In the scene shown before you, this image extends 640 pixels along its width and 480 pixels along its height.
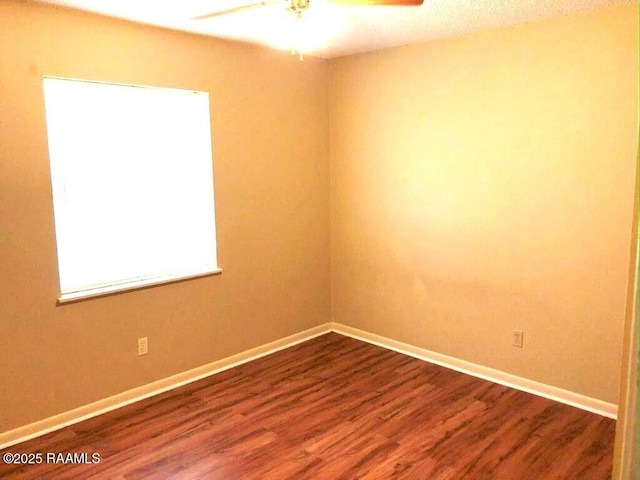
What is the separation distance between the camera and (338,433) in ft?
9.24

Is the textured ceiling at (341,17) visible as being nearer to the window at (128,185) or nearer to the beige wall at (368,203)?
the beige wall at (368,203)

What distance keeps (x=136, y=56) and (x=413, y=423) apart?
273 cm

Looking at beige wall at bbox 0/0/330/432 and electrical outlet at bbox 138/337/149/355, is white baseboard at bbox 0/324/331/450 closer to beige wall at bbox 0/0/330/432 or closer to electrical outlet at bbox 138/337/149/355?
beige wall at bbox 0/0/330/432

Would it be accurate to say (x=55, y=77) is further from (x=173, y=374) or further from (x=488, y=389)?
(x=488, y=389)

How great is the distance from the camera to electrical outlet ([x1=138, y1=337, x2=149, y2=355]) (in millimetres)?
3229

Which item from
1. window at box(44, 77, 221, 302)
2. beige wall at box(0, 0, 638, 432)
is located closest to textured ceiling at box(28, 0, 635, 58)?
beige wall at box(0, 0, 638, 432)

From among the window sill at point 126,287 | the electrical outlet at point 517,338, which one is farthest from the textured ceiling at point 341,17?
the electrical outlet at point 517,338

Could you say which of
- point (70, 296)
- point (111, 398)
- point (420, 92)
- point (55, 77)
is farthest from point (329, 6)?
point (111, 398)

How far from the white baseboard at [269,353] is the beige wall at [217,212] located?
2.1 inches

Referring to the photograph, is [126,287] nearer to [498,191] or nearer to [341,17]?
[341,17]

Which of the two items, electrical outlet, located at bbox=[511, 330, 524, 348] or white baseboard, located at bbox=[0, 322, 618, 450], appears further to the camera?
electrical outlet, located at bbox=[511, 330, 524, 348]

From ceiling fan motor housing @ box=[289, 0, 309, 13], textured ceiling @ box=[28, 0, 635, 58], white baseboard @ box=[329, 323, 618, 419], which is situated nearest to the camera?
ceiling fan motor housing @ box=[289, 0, 309, 13]

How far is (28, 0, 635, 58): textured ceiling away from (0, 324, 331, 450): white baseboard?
2268 mm

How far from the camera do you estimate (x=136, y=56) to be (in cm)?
304
